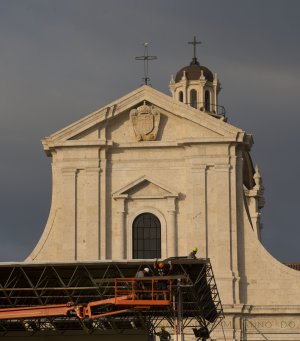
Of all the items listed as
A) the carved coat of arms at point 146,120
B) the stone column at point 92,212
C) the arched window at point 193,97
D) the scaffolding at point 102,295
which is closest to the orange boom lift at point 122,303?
the scaffolding at point 102,295

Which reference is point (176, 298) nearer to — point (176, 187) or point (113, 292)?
point (113, 292)

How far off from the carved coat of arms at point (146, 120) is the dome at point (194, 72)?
24.9 metres

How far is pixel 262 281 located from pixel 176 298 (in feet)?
42.4

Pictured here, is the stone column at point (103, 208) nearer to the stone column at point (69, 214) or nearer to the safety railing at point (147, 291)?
the stone column at point (69, 214)

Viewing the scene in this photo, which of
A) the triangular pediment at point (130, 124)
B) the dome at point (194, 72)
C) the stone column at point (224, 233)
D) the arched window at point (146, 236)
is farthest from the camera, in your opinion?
the dome at point (194, 72)

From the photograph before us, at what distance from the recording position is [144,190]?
268 feet

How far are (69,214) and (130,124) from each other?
4708 mm

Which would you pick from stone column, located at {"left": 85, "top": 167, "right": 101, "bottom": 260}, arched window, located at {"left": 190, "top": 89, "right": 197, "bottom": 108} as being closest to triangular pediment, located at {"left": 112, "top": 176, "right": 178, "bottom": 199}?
stone column, located at {"left": 85, "top": 167, "right": 101, "bottom": 260}

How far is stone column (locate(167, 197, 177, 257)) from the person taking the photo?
8056 centimetres

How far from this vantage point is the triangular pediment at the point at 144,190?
267ft

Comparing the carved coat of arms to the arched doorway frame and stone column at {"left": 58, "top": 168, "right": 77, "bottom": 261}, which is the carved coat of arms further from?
stone column at {"left": 58, "top": 168, "right": 77, "bottom": 261}

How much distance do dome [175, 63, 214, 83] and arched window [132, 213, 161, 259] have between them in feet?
85.6

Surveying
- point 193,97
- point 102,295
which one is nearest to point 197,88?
point 193,97

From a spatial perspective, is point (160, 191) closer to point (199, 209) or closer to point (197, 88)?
point (199, 209)
